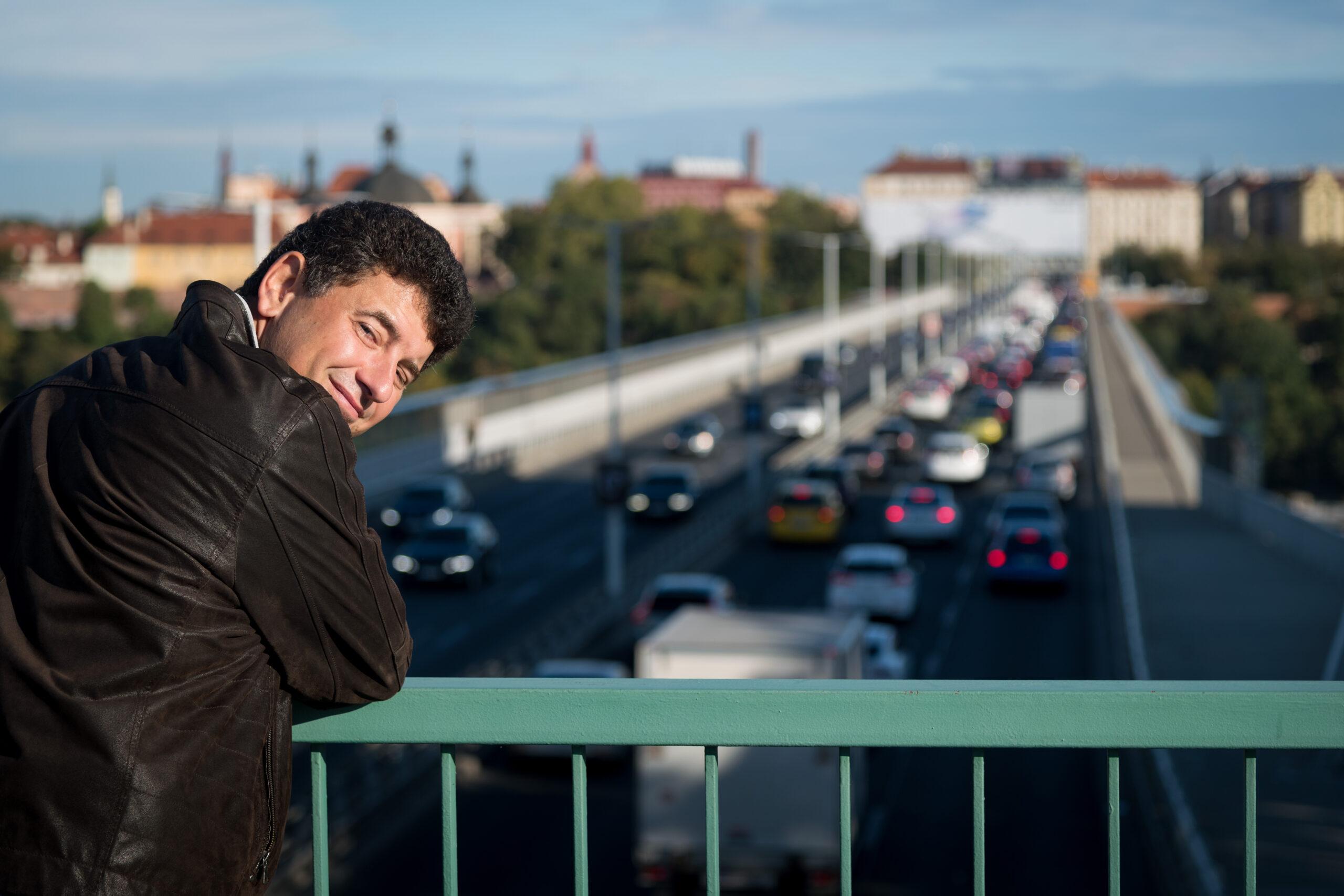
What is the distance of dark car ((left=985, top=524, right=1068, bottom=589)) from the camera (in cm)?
3120

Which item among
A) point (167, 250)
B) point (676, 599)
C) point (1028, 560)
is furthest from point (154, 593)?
point (167, 250)

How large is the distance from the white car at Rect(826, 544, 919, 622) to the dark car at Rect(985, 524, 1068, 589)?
316 centimetres

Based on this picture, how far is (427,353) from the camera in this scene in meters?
2.58

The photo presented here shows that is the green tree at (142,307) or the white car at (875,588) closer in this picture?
the white car at (875,588)

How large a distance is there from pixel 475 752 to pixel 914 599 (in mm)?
11485

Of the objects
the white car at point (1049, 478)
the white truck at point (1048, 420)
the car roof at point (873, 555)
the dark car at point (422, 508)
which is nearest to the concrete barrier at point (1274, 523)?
the white car at point (1049, 478)

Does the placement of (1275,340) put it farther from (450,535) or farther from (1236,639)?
(1236,639)

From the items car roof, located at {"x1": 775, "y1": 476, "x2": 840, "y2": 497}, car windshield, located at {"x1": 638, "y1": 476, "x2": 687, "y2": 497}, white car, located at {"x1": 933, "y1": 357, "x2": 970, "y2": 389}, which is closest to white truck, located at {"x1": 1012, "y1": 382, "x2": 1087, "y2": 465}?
car roof, located at {"x1": 775, "y1": 476, "x2": 840, "y2": 497}

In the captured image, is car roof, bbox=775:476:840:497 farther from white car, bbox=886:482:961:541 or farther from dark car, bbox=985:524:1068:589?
dark car, bbox=985:524:1068:589

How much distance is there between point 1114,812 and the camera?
2551 mm

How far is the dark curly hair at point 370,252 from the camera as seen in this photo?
95.6 inches

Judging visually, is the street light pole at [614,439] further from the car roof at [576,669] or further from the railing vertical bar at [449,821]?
the railing vertical bar at [449,821]

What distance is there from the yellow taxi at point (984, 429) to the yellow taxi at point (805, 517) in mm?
15513

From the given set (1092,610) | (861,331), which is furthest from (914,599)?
(861,331)
